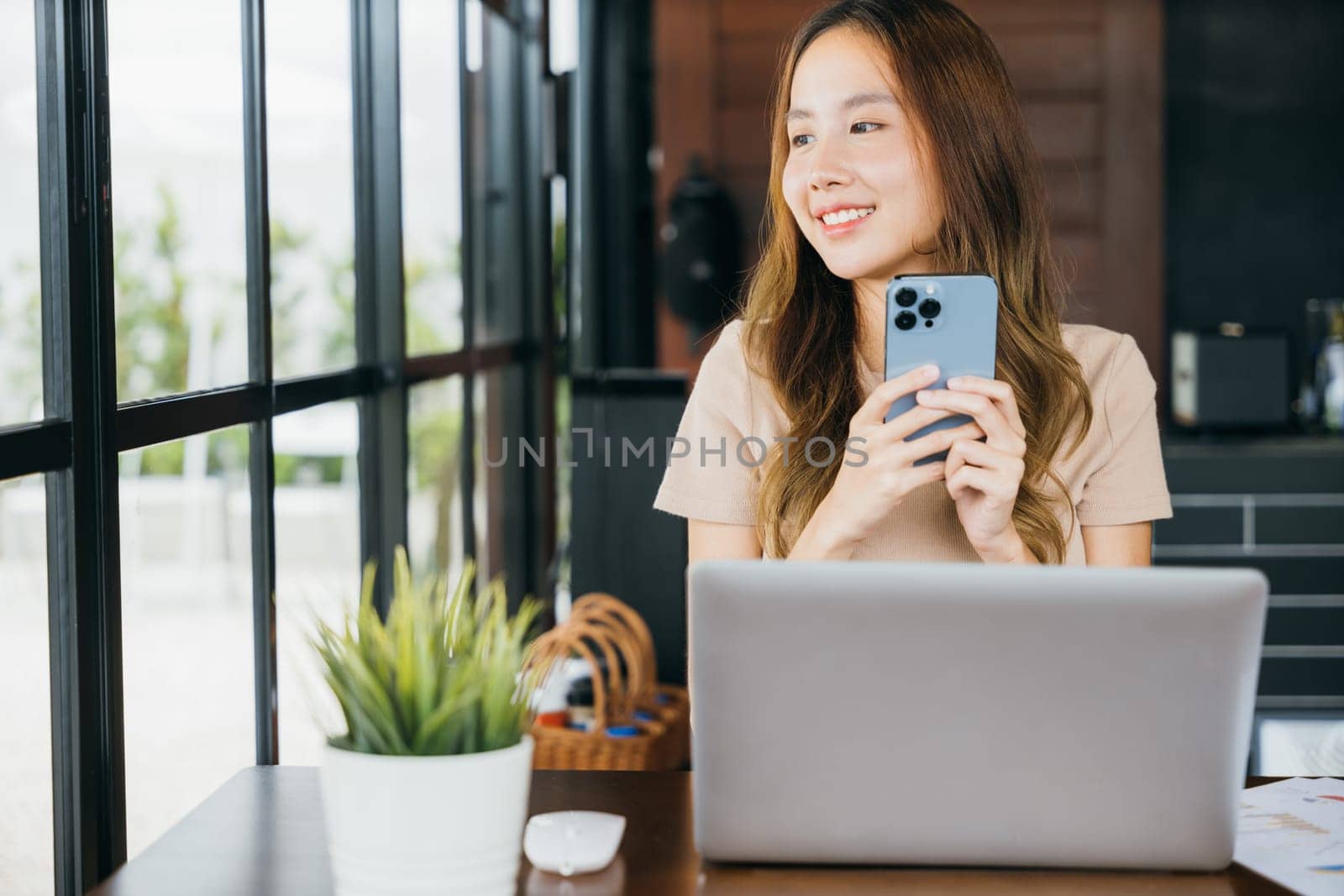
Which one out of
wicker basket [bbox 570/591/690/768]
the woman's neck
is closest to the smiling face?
the woman's neck

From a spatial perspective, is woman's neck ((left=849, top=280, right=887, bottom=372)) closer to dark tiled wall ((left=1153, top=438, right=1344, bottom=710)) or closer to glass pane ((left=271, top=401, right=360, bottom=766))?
glass pane ((left=271, top=401, right=360, bottom=766))

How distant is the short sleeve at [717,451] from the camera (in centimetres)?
160

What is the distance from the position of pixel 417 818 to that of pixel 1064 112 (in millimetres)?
4173

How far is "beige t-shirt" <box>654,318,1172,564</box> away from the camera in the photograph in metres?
1.57

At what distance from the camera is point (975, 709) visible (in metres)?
0.98

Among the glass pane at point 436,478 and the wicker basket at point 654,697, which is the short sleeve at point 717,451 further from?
the glass pane at point 436,478

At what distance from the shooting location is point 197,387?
200cm

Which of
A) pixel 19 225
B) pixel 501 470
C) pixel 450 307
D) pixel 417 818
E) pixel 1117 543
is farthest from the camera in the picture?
pixel 501 470

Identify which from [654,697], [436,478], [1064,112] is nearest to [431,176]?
[436,478]

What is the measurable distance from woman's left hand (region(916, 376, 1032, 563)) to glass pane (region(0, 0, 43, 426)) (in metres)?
0.87

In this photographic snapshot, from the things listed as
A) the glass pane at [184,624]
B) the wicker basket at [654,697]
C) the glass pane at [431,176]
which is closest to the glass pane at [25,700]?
the glass pane at [184,624]

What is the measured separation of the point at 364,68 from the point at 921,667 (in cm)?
214

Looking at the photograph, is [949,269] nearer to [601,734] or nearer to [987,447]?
[987,447]

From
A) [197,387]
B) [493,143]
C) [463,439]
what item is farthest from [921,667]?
[493,143]
